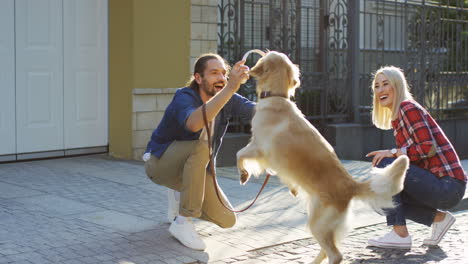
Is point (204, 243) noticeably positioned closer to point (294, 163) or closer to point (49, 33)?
point (294, 163)

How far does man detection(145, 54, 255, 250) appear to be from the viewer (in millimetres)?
5008

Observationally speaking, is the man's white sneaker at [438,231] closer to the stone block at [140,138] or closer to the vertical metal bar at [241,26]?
the stone block at [140,138]

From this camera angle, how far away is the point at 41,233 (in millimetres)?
5293

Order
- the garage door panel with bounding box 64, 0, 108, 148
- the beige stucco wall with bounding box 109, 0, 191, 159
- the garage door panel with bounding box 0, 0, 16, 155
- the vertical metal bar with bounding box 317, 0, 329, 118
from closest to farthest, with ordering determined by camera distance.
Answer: the garage door panel with bounding box 0, 0, 16, 155 → the garage door panel with bounding box 64, 0, 108, 148 → the beige stucco wall with bounding box 109, 0, 191, 159 → the vertical metal bar with bounding box 317, 0, 329, 118

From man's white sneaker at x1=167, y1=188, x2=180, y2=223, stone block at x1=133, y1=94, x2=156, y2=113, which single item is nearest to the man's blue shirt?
man's white sneaker at x1=167, y1=188, x2=180, y2=223

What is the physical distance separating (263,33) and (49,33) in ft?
11.5

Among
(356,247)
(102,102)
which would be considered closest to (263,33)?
(102,102)

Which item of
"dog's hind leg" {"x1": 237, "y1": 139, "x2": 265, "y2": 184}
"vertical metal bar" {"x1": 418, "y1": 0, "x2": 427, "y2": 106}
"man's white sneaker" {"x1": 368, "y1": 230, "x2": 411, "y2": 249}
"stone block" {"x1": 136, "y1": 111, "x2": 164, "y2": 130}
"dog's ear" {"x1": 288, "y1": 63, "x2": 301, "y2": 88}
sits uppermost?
"vertical metal bar" {"x1": 418, "y1": 0, "x2": 427, "y2": 106}

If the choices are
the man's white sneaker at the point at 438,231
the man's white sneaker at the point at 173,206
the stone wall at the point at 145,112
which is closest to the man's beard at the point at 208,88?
the man's white sneaker at the point at 173,206

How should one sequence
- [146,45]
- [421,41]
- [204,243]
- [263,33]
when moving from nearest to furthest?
1. [204,243]
2. [146,45]
3. [263,33]
4. [421,41]

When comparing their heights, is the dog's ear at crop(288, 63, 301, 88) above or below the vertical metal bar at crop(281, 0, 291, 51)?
below

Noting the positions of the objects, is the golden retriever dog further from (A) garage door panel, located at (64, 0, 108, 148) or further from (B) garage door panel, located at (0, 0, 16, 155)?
(A) garage door panel, located at (64, 0, 108, 148)

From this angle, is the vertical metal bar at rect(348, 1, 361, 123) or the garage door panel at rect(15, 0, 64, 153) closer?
the garage door panel at rect(15, 0, 64, 153)

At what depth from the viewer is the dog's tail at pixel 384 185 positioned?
4.33 meters
